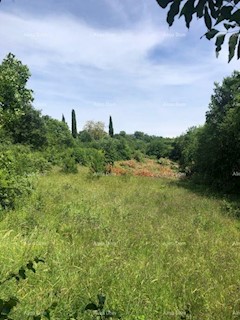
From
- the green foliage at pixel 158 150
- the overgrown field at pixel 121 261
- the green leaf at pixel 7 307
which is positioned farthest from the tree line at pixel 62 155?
the green foliage at pixel 158 150

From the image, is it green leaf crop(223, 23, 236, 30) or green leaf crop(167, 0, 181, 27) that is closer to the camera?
green leaf crop(167, 0, 181, 27)

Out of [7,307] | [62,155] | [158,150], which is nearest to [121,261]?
[7,307]

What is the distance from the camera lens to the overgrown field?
4012mm

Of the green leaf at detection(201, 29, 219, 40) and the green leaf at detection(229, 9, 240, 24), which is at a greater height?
the green leaf at detection(229, 9, 240, 24)

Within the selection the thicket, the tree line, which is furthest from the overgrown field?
the thicket

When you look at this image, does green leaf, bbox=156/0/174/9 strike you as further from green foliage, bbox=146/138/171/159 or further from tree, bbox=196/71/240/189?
green foliage, bbox=146/138/171/159

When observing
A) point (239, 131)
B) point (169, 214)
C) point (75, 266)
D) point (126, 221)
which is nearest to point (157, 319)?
point (75, 266)

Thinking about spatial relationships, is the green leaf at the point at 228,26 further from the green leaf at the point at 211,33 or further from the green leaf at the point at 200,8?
the green leaf at the point at 200,8

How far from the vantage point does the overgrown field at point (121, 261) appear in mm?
4012

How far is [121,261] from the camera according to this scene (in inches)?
205

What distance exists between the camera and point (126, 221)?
8.11m

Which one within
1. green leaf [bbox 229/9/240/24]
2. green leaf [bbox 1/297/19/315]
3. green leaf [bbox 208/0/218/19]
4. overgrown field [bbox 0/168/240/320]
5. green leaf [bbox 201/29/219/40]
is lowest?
overgrown field [bbox 0/168/240/320]

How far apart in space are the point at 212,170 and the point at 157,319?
18.2m

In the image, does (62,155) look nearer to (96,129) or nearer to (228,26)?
(228,26)
